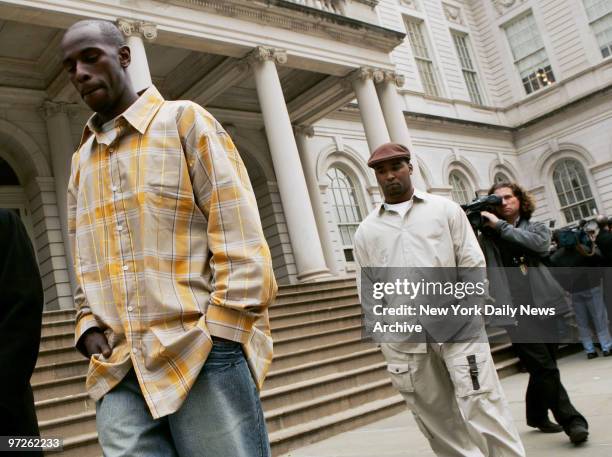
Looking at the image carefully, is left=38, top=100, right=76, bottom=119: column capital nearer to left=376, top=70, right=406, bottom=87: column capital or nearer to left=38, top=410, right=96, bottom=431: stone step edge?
left=376, top=70, right=406, bottom=87: column capital

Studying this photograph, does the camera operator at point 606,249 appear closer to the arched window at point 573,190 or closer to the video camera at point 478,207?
the video camera at point 478,207

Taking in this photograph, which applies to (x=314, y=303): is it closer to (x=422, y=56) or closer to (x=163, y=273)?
(x=163, y=273)

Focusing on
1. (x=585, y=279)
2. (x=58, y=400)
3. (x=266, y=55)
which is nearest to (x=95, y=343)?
(x=58, y=400)

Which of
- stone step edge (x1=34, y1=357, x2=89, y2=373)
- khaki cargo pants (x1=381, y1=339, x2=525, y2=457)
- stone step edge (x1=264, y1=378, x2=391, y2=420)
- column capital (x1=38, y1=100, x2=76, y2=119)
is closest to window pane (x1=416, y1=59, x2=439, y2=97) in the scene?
column capital (x1=38, y1=100, x2=76, y2=119)

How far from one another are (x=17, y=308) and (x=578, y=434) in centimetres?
380

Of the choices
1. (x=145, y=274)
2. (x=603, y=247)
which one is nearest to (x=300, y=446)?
(x=145, y=274)

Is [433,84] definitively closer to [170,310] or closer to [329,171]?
[329,171]

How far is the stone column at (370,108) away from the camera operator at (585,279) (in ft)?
21.1

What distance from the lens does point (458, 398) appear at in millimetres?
3480

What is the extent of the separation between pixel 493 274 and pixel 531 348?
59 cm

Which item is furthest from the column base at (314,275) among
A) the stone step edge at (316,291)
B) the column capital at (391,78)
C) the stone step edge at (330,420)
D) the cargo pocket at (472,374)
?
the cargo pocket at (472,374)

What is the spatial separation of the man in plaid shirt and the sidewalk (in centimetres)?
317

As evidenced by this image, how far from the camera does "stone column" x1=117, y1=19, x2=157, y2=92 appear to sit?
10859 millimetres

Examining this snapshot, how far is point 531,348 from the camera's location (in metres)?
4.57
